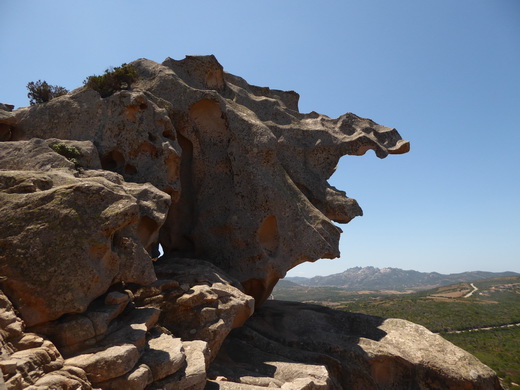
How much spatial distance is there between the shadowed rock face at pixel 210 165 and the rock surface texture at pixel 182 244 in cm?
7

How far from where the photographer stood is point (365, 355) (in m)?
15.5

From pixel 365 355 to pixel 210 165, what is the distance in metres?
11.8

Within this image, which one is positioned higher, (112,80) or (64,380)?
(112,80)

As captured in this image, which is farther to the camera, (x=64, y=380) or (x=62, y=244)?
(x=62, y=244)


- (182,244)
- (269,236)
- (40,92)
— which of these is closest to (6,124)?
(40,92)

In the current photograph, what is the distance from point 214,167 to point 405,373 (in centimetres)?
1326

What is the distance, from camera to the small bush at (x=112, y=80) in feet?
57.6

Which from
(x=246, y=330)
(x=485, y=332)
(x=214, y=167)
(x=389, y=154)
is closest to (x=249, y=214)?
(x=214, y=167)

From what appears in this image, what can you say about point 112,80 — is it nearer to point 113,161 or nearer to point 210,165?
point 113,161

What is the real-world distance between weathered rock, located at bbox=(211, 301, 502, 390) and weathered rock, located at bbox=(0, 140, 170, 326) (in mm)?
6157

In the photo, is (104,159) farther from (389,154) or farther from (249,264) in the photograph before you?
(389,154)

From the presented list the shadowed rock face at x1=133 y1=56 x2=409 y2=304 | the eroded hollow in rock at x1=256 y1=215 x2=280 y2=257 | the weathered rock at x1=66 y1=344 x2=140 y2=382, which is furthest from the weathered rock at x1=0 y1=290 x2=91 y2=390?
the eroded hollow in rock at x1=256 y1=215 x2=280 y2=257

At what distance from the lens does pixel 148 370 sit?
820 centimetres

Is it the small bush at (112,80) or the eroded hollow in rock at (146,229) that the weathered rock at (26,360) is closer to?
the eroded hollow in rock at (146,229)
